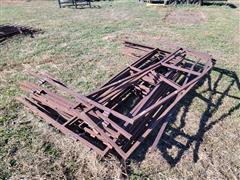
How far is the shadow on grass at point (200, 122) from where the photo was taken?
403 cm

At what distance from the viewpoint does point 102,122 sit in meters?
4.12

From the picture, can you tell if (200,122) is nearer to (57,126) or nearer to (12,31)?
(57,126)

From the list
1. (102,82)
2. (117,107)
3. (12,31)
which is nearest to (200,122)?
(117,107)

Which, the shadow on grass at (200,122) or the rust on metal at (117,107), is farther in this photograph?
the shadow on grass at (200,122)

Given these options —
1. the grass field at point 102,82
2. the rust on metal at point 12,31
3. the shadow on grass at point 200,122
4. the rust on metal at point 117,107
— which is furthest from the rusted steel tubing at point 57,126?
the rust on metal at point 12,31

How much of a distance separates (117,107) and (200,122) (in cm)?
167

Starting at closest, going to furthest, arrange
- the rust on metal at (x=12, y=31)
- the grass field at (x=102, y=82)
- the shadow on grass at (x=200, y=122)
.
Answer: the grass field at (x=102, y=82)
the shadow on grass at (x=200, y=122)
the rust on metal at (x=12, y=31)

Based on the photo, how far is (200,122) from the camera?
4777mm

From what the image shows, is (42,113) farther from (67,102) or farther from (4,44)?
(4,44)

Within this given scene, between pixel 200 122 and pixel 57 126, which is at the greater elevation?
pixel 57 126

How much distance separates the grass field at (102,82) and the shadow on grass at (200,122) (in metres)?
0.02

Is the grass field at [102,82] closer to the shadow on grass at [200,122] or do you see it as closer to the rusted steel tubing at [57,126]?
the shadow on grass at [200,122]

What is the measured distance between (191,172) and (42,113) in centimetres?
285

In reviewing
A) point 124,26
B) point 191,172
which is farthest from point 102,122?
point 124,26
